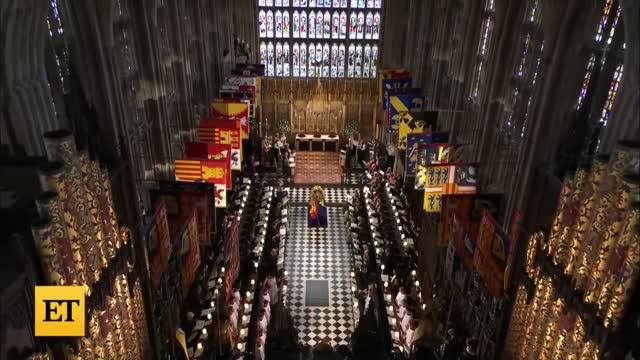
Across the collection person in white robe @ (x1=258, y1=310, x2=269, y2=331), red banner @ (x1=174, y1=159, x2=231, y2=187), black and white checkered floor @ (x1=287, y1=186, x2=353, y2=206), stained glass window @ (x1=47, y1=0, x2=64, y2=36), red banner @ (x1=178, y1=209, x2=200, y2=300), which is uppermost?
stained glass window @ (x1=47, y1=0, x2=64, y2=36)

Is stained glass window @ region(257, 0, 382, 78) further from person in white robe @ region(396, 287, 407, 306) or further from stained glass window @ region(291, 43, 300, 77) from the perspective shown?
person in white robe @ region(396, 287, 407, 306)

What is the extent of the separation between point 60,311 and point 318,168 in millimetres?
25843

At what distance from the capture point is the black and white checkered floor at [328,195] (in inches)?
1115

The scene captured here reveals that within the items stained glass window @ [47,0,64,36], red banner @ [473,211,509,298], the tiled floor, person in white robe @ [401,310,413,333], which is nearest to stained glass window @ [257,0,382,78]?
the tiled floor

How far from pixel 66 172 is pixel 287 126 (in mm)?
28474

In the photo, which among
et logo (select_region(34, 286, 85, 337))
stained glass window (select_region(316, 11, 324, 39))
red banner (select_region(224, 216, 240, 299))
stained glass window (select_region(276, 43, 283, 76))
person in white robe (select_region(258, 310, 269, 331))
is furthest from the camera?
stained glass window (select_region(276, 43, 283, 76))

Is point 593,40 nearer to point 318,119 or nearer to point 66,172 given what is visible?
point 66,172

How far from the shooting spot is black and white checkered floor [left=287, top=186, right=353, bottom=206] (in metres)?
28.3

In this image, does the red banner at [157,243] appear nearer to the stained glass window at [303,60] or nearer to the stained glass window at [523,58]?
the stained glass window at [523,58]

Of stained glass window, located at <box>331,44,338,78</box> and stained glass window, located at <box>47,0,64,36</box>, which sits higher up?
stained glass window, located at <box>47,0,64,36</box>

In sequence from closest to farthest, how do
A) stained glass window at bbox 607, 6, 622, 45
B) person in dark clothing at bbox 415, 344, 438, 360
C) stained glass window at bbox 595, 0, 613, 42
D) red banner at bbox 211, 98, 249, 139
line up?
1. stained glass window at bbox 607, 6, 622, 45
2. stained glass window at bbox 595, 0, 613, 42
3. person in dark clothing at bbox 415, 344, 438, 360
4. red banner at bbox 211, 98, 249, 139

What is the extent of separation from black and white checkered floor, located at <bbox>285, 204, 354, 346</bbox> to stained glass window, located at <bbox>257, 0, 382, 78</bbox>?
36.7 feet

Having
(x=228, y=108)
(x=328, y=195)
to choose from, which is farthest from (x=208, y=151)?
(x=328, y=195)

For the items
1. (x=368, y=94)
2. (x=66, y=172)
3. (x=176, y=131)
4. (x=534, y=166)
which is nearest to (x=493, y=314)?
(x=534, y=166)
